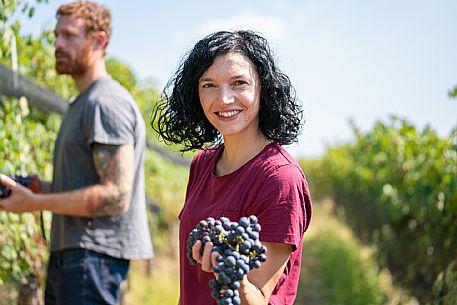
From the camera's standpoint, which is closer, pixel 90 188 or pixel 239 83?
pixel 239 83

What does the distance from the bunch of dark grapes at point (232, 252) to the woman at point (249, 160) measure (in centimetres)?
17

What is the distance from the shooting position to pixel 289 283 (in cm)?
177

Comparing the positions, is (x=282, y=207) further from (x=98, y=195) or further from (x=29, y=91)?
(x=29, y=91)

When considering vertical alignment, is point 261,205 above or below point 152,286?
above

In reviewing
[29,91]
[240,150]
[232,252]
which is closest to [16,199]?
[29,91]

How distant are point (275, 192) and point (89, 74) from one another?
1.33m

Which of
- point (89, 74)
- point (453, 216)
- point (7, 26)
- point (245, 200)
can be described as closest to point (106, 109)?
point (89, 74)

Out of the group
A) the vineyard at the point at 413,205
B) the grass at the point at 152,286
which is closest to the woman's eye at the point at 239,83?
the vineyard at the point at 413,205

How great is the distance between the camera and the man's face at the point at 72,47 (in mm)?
2689

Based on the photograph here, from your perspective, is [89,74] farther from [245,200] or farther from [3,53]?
[245,200]

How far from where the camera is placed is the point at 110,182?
2.50 metres

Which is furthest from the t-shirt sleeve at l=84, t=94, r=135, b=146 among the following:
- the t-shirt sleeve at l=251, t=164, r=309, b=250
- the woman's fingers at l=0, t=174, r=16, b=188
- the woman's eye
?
the t-shirt sleeve at l=251, t=164, r=309, b=250

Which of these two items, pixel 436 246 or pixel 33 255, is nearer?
pixel 33 255

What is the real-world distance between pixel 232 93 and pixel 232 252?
54 centimetres
